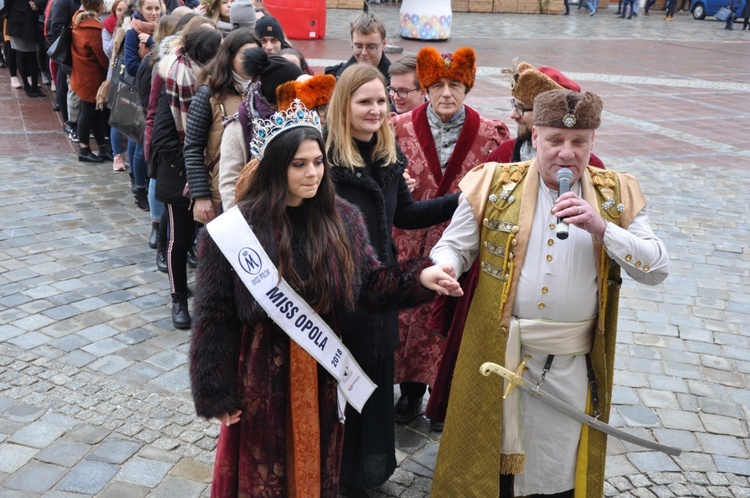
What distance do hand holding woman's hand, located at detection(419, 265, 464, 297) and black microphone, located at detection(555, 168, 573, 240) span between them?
16.7 inches

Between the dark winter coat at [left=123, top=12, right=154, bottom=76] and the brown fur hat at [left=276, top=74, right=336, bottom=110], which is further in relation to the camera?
the dark winter coat at [left=123, top=12, right=154, bottom=76]

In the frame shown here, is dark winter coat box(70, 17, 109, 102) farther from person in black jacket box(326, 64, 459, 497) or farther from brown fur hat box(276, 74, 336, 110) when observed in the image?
person in black jacket box(326, 64, 459, 497)

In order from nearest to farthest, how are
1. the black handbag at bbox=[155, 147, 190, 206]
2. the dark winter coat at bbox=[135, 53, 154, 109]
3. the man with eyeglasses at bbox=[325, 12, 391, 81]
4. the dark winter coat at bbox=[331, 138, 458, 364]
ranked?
the dark winter coat at bbox=[331, 138, 458, 364], the black handbag at bbox=[155, 147, 190, 206], the man with eyeglasses at bbox=[325, 12, 391, 81], the dark winter coat at bbox=[135, 53, 154, 109]

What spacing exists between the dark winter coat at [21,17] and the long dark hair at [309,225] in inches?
392

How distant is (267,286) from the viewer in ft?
9.07

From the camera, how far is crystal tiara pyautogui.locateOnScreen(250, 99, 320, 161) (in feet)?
9.25

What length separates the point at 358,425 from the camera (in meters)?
3.51

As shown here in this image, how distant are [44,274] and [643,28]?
83.8ft

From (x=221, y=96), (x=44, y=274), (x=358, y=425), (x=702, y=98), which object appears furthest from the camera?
(x=702, y=98)

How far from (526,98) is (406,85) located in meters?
1.49

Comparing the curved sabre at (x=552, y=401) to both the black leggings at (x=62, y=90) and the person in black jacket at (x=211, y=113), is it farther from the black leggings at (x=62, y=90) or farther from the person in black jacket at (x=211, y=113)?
the black leggings at (x=62, y=90)

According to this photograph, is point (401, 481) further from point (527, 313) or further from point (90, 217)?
point (90, 217)

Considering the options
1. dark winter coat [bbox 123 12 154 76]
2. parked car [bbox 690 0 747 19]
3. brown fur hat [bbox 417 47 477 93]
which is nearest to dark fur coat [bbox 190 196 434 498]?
brown fur hat [bbox 417 47 477 93]

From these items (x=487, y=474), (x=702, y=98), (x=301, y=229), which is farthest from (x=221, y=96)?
(x=702, y=98)
